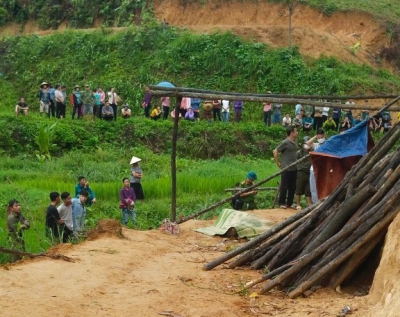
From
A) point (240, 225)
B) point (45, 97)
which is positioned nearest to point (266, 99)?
point (240, 225)

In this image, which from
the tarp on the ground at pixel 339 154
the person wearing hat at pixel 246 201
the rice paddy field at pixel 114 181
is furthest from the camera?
the rice paddy field at pixel 114 181

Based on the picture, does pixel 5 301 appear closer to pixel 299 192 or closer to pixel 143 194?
pixel 299 192

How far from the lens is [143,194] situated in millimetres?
18031

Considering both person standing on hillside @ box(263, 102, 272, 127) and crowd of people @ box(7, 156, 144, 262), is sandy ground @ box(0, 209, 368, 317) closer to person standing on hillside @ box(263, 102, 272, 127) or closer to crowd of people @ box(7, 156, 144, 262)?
crowd of people @ box(7, 156, 144, 262)

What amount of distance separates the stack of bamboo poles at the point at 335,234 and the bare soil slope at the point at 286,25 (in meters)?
24.7

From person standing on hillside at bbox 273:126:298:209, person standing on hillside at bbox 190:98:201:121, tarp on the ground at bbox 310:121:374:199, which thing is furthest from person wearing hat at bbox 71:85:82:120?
tarp on the ground at bbox 310:121:374:199

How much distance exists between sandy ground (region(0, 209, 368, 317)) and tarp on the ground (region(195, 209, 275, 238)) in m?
1.25

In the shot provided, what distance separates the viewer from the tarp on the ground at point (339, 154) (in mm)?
12211

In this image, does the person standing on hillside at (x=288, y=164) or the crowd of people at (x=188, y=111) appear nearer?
the person standing on hillside at (x=288, y=164)

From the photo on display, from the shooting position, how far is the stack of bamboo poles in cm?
853

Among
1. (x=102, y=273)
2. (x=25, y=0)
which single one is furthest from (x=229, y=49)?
(x=102, y=273)

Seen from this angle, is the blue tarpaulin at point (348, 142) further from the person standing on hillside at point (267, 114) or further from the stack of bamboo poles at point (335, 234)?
the person standing on hillside at point (267, 114)

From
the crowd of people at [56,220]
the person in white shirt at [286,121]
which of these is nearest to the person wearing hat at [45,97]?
the person in white shirt at [286,121]

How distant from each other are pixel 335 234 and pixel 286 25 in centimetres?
2846
